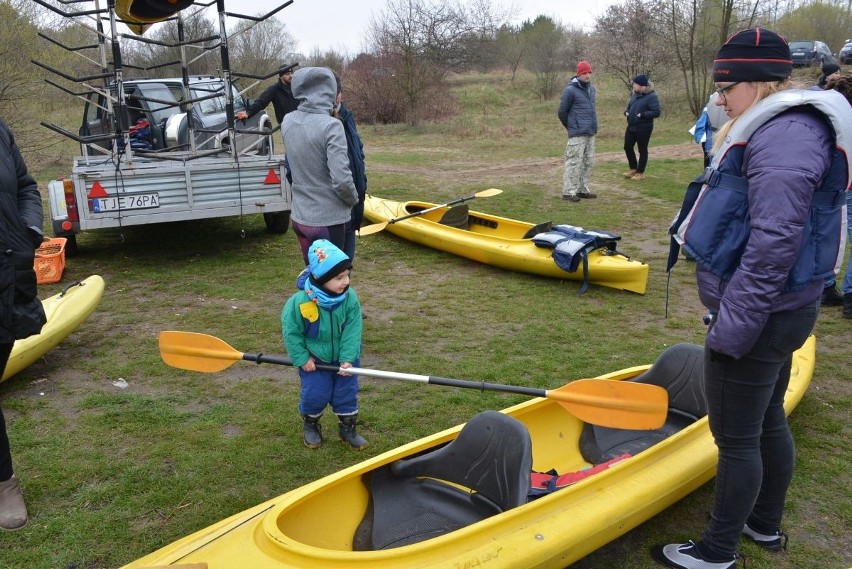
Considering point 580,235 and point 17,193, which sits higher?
point 17,193

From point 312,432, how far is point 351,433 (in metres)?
0.22

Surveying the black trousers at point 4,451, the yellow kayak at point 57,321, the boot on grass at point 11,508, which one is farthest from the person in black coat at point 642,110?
the boot on grass at point 11,508

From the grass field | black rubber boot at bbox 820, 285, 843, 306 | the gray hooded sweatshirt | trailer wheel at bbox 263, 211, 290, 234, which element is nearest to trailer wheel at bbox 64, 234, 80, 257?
the grass field

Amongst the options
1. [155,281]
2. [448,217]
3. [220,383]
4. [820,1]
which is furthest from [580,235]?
[820,1]

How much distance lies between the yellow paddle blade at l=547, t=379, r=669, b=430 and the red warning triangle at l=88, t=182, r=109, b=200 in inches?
189

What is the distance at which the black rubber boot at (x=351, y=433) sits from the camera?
3.67 m

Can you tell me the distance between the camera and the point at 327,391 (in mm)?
3596

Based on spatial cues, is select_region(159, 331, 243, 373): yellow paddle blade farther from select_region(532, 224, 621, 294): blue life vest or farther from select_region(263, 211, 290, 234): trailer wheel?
select_region(263, 211, 290, 234): trailer wheel

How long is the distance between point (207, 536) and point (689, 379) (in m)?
2.58

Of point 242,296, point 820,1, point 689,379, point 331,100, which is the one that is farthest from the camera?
point 820,1

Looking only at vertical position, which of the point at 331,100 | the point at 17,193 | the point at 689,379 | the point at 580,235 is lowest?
the point at 689,379

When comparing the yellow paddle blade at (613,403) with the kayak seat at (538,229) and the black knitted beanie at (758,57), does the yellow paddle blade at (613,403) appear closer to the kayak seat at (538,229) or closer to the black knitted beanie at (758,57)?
the black knitted beanie at (758,57)

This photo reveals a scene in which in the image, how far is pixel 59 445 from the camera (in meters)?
3.66

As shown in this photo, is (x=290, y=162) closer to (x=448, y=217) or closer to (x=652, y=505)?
(x=652, y=505)
